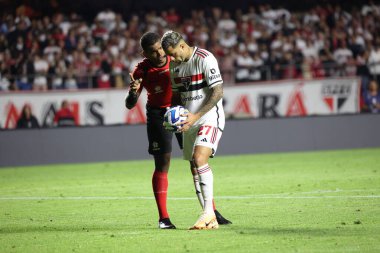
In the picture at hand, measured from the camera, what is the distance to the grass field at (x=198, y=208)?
810 cm

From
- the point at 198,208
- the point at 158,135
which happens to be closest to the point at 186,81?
the point at 158,135

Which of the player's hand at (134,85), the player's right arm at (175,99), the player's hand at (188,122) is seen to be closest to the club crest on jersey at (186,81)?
the player's right arm at (175,99)

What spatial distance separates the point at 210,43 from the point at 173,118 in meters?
17.7

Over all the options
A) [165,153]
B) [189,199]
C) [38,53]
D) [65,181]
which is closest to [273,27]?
[38,53]

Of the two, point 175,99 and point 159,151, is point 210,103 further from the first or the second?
point 159,151

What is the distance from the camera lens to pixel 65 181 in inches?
676

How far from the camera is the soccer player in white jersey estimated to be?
9.21 meters

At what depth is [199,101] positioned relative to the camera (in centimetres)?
954

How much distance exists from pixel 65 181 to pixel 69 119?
5.59 metres

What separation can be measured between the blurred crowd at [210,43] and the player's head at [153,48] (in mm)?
13763

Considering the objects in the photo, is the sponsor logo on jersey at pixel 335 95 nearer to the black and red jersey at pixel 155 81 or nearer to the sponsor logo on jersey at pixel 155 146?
the black and red jersey at pixel 155 81

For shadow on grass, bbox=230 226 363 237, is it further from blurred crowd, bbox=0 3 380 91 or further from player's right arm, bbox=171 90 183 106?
blurred crowd, bbox=0 3 380 91

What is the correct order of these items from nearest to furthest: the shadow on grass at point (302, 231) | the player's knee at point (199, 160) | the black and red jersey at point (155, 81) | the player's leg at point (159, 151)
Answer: the shadow on grass at point (302, 231) → the player's knee at point (199, 160) → the player's leg at point (159, 151) → the black and red jersey at point (155, 81)

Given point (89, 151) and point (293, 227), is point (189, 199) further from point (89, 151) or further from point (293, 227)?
point (89, 151)
